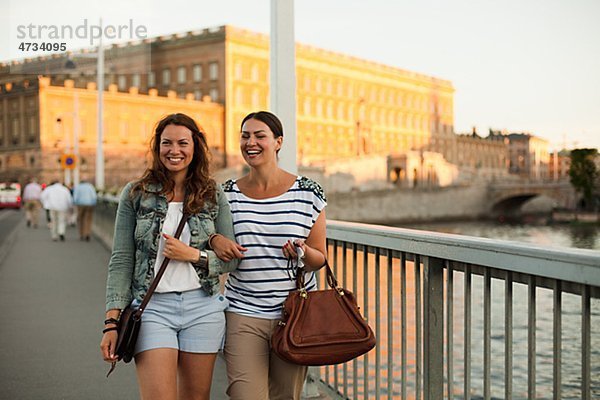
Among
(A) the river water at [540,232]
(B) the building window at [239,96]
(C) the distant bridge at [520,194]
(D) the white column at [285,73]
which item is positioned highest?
(B) the building window at [239,96]

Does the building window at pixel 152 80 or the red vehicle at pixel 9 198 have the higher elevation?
the building window at pixel 152 80

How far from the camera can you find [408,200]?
228ft

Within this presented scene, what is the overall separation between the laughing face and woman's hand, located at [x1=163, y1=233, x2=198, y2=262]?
27 cm

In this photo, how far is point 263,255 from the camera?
299 cm

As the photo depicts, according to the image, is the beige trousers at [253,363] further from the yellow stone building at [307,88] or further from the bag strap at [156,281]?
the yellow stone building at [307,88]

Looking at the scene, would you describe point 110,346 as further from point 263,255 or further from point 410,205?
point 410,205

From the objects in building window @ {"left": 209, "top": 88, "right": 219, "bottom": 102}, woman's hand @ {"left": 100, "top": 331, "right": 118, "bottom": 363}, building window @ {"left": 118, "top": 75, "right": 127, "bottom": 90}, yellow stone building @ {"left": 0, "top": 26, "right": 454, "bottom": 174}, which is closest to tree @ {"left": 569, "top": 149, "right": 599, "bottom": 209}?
yellow stone building @ {"left": 0, "top": 26, "right": 454, "bottom": 174}

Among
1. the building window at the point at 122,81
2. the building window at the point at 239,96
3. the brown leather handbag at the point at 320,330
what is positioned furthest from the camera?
the building window at the point at 122,81

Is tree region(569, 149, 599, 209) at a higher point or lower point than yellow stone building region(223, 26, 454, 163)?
lower

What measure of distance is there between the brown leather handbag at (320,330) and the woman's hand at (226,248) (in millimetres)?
232

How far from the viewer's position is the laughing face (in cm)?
300

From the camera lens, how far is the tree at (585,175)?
72.9 meters

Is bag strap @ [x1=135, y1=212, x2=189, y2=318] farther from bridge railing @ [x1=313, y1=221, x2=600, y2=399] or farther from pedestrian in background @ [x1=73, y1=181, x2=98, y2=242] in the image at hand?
pedestrian in background @ [x1=73, y1=181, x2=98, y2=242]

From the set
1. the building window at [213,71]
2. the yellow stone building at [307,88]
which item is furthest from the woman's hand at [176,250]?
the building window at [213,71]
